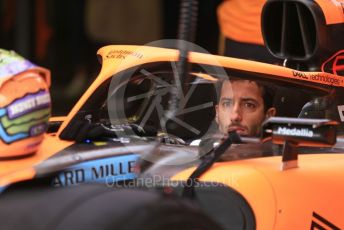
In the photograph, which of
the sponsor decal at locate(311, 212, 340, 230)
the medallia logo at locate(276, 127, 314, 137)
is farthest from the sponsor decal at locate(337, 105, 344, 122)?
the medallia logo at locate(276, 127, 314, 137)

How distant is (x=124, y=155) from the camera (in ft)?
7.41

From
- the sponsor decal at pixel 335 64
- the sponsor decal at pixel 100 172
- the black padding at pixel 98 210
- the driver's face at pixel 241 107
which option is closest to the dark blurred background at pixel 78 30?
the sponsor decal at pixel 335 64

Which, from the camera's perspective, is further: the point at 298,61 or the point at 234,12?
the point at 234,12

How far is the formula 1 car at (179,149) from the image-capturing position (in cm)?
189

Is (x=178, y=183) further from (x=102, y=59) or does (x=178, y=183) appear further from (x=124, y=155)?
(x=102, y=59)

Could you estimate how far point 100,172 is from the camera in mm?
2184

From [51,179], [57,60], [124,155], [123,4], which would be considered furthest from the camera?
[57,60]

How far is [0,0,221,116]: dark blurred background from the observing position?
614 cm

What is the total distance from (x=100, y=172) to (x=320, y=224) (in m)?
0.72

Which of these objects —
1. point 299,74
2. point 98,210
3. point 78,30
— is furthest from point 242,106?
point 78,30

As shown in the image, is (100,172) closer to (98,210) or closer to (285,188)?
(98,210)

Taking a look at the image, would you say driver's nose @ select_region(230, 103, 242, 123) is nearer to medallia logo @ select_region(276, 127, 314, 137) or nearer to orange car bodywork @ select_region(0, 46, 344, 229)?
orange car bodywork @ select_region(0, 46, 344, 229)

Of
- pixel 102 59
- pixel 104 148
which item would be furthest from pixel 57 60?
pixel 104 148

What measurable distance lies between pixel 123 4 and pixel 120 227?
447cm
